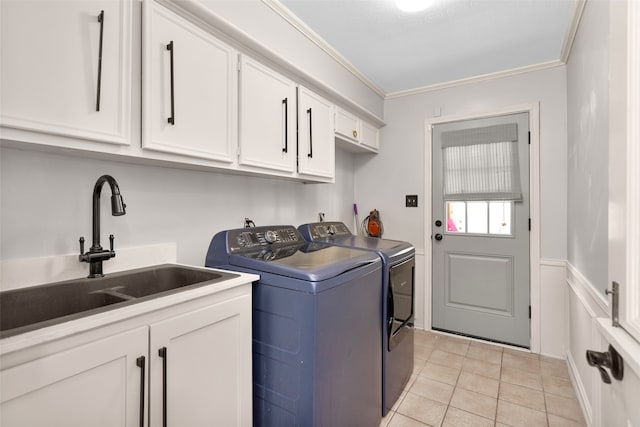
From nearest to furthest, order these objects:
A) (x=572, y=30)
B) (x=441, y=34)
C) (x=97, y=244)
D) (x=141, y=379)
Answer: (x=141, y=379) < (x=97, y=244) < (x=572, y=30) < (x=441, y=34)

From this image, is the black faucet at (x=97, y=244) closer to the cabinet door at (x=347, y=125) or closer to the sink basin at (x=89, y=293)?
the sink basin at (x=89, y=293)

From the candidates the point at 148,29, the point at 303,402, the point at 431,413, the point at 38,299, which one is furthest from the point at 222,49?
→ the point at 431,413

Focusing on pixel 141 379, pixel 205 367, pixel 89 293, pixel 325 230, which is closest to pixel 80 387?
pixel 141 379

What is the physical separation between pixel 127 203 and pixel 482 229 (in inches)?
116

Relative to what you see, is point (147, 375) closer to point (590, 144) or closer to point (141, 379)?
point (141, 379)

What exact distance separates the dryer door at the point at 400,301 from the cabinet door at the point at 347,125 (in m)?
1.22

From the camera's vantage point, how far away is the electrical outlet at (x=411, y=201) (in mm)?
3328

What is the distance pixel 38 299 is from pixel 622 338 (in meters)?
1.79

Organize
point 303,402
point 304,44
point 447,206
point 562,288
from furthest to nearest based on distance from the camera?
point 447,206 → point 562,288 → point 304,44 → point 303,402

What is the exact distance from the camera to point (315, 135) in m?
2.29

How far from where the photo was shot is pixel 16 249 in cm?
115

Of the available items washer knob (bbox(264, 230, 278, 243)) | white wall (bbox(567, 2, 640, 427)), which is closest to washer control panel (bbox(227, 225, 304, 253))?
washer knob (bbox(264, 230, 278, 243))

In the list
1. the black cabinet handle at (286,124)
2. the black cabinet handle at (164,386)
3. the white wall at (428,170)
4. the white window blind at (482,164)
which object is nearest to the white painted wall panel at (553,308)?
the white wall at (428,170)

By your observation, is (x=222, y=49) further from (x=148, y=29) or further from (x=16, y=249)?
(x=16, y=249)
